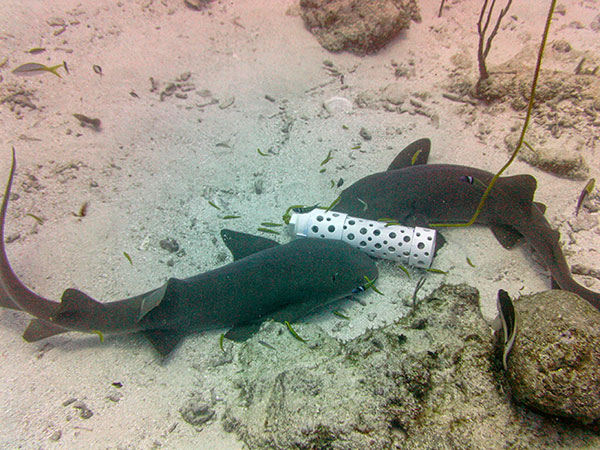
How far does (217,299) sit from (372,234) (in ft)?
6.07

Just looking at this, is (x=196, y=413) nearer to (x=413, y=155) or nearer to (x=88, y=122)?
(x=413, y=155)

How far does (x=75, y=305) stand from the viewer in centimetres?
296

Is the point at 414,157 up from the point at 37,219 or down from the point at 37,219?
up

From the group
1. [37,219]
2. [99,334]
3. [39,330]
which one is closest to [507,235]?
[99,334]

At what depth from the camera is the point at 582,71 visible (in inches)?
204

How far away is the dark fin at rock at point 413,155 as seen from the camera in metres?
4.35

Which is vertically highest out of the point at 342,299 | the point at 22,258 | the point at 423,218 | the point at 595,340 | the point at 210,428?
the point at 595,340

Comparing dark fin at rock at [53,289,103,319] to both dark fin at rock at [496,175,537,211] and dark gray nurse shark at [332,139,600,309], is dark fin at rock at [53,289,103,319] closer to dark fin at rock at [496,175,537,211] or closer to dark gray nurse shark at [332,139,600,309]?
dark gray nurse shark at [332,139,600,309]

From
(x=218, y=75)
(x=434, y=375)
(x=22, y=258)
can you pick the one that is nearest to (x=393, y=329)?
(x=434, y=375)

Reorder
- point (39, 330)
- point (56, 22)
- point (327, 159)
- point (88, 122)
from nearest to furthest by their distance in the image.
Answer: point (39, 330)
point (327, 159)
point (88, 122)
point (56, 22)

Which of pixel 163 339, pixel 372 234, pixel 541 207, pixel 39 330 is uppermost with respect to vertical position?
pixel 541 207

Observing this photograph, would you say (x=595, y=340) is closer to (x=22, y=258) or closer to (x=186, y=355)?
(x=186, y=355)

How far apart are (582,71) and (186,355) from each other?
24.3 feet

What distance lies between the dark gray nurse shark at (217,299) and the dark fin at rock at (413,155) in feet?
5.61
